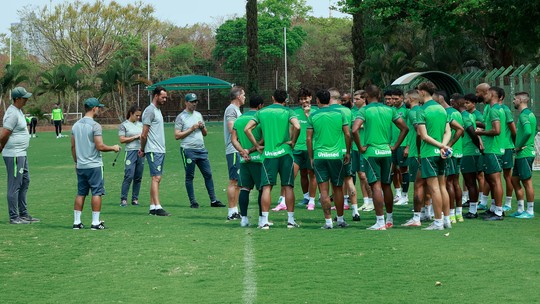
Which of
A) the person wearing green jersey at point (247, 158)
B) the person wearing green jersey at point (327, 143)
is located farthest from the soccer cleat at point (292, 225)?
the person wearing green jersey at point (327, 143)

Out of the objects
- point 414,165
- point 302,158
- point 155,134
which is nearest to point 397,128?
point 302,158

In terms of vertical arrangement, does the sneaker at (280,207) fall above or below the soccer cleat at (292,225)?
below

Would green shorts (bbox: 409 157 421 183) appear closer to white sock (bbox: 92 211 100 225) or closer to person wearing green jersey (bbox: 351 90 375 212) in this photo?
person wearing green jersey (bbox: 351 90 375 212)

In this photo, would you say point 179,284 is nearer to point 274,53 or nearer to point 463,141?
point 463,141

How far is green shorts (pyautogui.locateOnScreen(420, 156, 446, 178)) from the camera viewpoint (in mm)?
13312

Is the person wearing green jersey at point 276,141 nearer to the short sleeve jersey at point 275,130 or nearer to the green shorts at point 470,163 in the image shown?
the short sleeve jersey at point 275,130

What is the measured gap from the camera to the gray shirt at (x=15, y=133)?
579 inches

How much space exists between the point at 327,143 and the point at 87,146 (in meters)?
3.38

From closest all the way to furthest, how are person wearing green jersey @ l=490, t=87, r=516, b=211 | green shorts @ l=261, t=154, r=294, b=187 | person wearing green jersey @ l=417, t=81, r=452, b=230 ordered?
person wearing green jersey @ l=417, t=81, r=452, b=230 → green shorts @ l=261, t=154, r=294, b=187 → person wearing green jersey @ l=490, t=87, r=516, b=211

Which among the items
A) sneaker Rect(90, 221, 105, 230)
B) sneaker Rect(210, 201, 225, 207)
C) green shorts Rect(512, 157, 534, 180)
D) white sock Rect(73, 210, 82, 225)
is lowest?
sneaker Rect(210, 201, 225, 207)

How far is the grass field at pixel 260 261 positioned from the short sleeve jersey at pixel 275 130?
3.67 ft

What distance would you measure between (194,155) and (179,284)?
717 cm

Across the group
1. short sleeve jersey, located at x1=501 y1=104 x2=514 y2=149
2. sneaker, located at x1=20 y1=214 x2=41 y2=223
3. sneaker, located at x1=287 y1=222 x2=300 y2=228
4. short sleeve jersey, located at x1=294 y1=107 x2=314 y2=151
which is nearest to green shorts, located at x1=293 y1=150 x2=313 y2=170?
short sleeve jersey, located at x1=294 y1=107 x2=314 y2=151

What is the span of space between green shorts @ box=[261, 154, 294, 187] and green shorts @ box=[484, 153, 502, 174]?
126 inches
